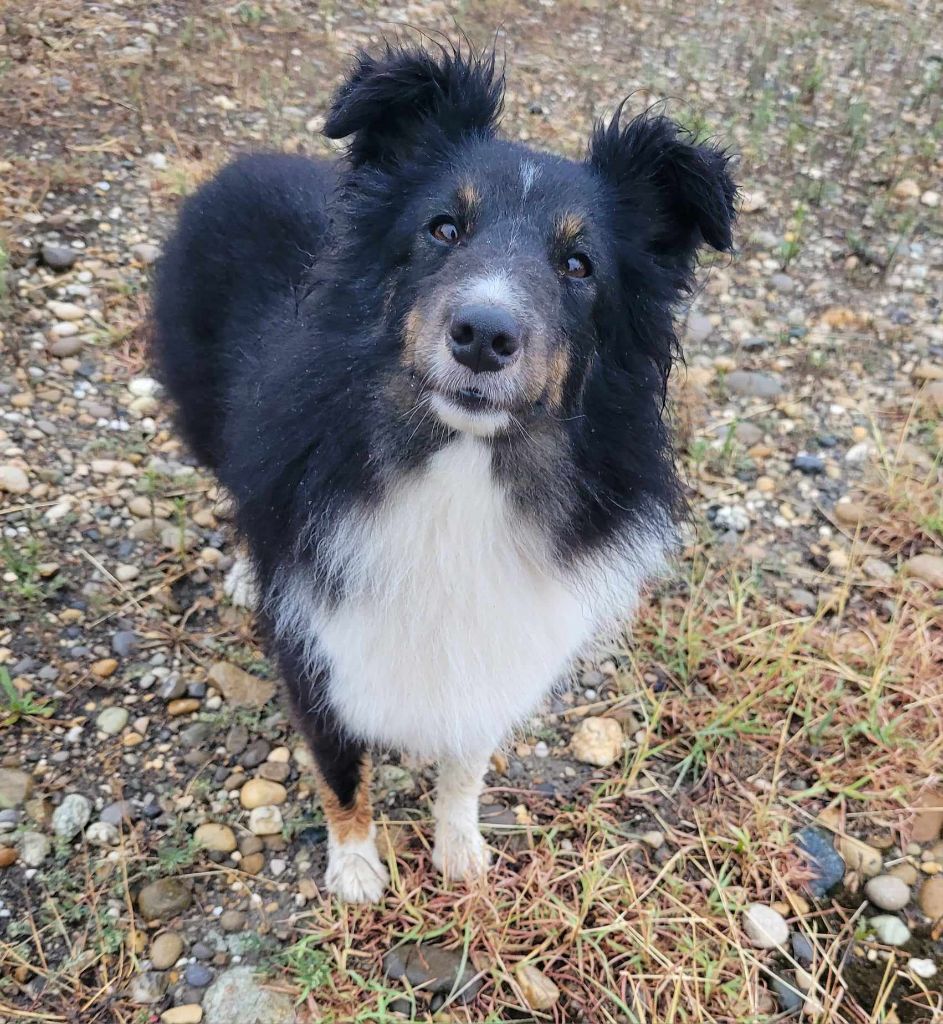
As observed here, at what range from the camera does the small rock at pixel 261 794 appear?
3.00 metres

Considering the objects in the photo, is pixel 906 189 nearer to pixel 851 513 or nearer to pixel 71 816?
pixel 851 513

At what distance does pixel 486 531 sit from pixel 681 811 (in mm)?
1471

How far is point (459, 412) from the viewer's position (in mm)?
2076

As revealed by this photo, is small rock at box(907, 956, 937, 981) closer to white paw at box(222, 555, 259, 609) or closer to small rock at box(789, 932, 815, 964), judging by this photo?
small rock at box(789, 932, 815, 964)

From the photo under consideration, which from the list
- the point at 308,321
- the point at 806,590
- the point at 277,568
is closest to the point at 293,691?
the point at 277,568

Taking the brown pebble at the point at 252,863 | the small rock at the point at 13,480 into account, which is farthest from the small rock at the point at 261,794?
the small rock at the point at 13,480

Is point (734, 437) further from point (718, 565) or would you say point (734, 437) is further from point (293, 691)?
point (293, 691)

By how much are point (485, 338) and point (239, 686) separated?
185 centimetres

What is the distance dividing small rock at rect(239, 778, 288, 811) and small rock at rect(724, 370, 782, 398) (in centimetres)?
284

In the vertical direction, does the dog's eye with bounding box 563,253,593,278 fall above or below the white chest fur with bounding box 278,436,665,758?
above

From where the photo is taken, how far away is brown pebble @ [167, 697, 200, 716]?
10.4 ft

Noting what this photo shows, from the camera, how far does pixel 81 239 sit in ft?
15.1

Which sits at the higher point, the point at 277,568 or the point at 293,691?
the point at 277,568

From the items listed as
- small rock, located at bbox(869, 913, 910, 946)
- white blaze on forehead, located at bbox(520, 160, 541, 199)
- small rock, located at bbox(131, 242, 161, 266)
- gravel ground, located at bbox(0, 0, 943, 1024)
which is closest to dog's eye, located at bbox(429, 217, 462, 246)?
white blaze on forehead, located at bbox(520, 160, 541, 199)
